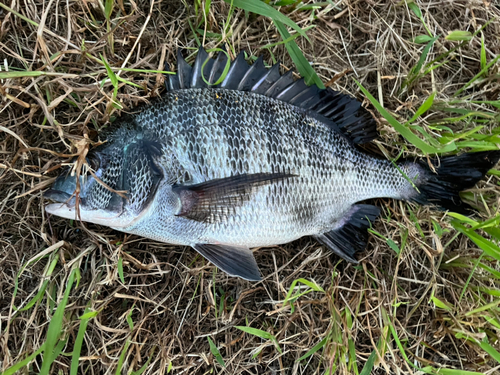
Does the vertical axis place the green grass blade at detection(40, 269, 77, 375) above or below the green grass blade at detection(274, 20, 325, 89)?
below

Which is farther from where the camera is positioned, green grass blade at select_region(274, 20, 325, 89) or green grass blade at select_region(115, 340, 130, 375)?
green grass blade at select_region(274, 20, 325, 89)

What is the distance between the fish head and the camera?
1765 mm

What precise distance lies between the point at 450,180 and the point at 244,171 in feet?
4.71

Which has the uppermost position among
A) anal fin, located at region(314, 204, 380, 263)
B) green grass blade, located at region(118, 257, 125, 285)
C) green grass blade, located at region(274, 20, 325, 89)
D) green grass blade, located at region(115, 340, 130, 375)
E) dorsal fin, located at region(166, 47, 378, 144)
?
green grass blade, located at region(274, 20, 325, 89)

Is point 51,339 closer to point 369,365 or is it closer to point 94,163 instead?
point 94,163

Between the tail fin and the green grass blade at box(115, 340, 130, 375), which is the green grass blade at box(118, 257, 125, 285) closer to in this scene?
the green grass blade at box(115, 340, 130, 375)

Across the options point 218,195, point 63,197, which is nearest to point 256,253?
point 218,195

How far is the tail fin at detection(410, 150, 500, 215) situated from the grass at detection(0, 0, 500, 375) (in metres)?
0.10

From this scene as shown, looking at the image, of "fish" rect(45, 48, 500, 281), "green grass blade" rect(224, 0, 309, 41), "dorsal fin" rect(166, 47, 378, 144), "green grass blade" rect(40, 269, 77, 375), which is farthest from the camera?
"dorsal fin" rect(166, 47, 378, 144)

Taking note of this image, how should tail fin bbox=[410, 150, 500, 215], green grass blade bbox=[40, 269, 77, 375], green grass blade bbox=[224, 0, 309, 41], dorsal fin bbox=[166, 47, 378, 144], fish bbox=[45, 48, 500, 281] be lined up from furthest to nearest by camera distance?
tail fin bbox=[410, 150, 500, 215]
dorsal fin bbox=[166, 47, 378, 144]
green grass blade bbox=[224, 0, 309, 41]
fish bbox=[45, 48, 500, 281]
green grass blade bbox=[40, 269, 77, 375]

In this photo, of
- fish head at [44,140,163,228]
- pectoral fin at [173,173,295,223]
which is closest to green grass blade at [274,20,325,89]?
pectoral fin at [173,173,295,223]

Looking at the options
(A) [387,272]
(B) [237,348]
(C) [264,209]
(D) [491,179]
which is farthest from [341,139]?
(B) [237,348]

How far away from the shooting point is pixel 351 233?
2227 mm

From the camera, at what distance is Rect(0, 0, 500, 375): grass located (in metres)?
2.01
